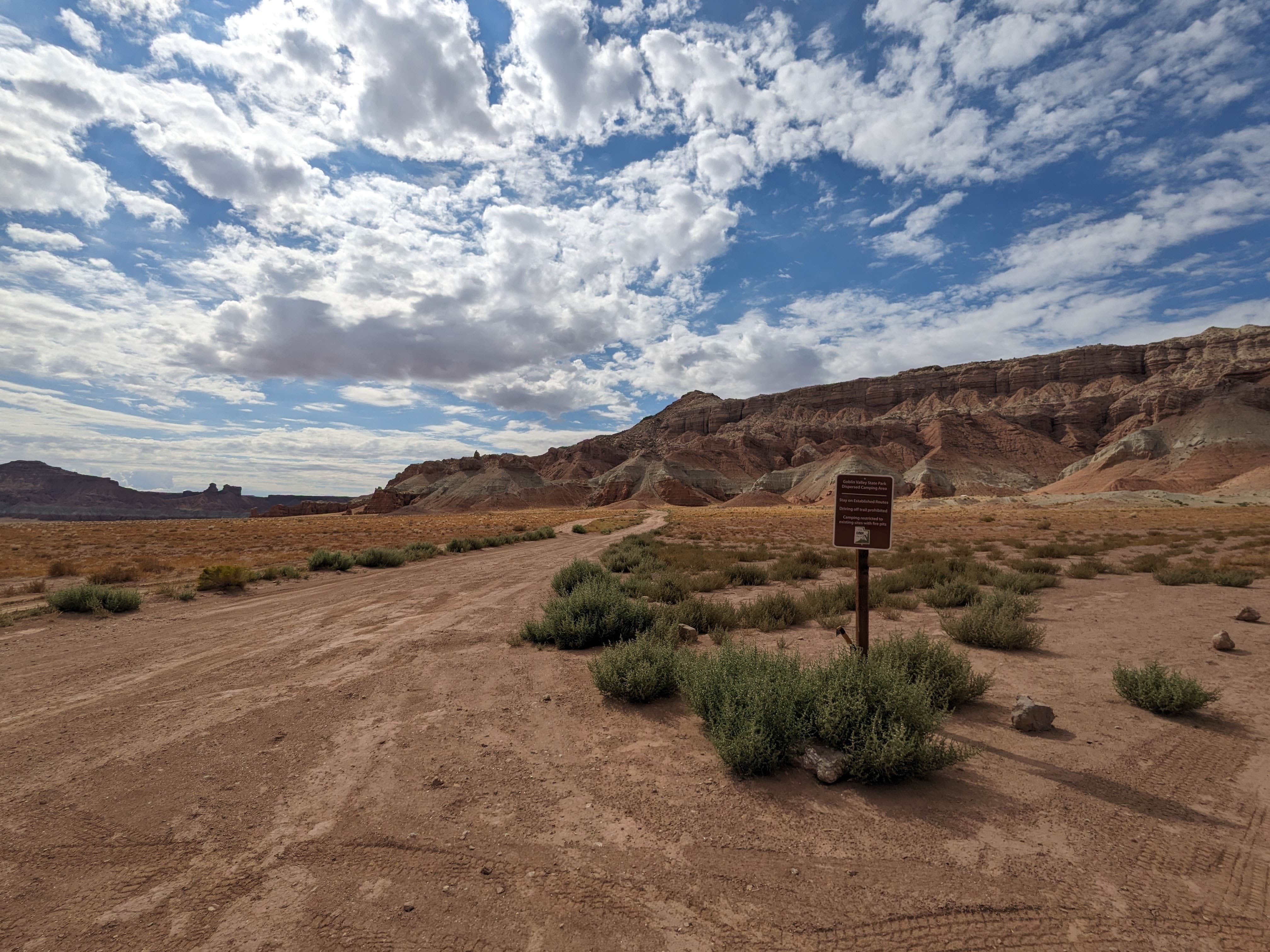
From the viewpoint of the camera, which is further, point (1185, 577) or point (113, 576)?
point (113, 576)

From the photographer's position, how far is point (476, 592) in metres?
13.3

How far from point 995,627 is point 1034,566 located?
31.6 ft

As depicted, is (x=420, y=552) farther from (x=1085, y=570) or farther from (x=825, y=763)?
(x=1085, y=570)

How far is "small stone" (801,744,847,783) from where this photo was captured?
4121 mm

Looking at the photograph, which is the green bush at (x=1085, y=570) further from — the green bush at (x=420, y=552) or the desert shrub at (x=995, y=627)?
the green bush at (x=420, y=552)

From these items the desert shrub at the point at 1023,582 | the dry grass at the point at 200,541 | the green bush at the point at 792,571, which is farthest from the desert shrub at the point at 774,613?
the dry grass at the point at 200,541

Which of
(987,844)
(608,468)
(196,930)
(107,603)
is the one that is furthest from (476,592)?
(608,468)

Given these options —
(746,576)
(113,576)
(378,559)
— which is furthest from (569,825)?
(378,559)

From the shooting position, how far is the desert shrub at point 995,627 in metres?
7.73

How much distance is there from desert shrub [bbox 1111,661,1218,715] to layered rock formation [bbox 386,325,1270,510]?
78.1m

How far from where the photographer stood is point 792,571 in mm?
14859

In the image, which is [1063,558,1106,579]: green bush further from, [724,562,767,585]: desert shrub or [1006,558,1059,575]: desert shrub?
[724,562,767,585]: desert shrub

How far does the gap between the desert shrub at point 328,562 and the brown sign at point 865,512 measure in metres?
18.3

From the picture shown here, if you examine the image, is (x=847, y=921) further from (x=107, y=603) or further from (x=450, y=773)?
(x=107, y=603)
